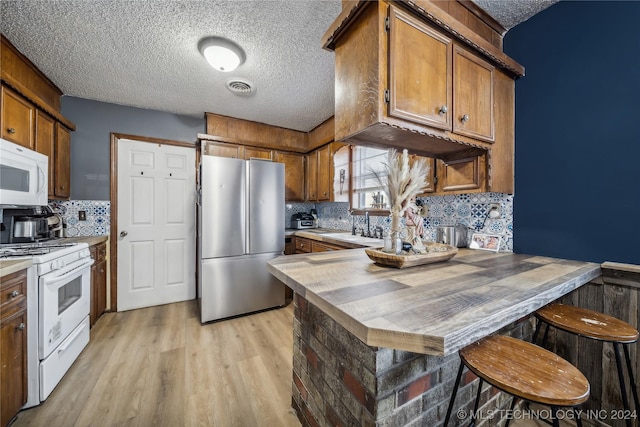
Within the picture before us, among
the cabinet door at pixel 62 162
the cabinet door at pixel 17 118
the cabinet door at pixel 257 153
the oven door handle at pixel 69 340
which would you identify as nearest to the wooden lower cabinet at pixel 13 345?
the oven door handle at pixel 69 340

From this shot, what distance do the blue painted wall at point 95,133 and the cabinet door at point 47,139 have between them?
1.32 ft

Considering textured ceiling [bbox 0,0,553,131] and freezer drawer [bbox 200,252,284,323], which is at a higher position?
textured ceiling [bbox 0,0,553,131]

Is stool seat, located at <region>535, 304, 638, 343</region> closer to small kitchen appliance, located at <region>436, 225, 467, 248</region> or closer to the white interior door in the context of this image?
small kitchen appliance, located at <region>436, 225, 467, 248</region>

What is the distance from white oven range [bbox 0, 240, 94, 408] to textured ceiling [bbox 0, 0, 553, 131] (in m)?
1.57

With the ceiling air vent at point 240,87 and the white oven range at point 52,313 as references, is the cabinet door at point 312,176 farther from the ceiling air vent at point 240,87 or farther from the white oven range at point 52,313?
the white oven range at point 52,313

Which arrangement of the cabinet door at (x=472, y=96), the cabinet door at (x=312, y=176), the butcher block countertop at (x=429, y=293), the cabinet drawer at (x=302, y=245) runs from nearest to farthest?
1. the butcher block countertop at (x=429, y=293)
2. the cabinet door at (x=472, y=96)
3. the cabinet drawer at (x=302, y=245)
4. the cabinet door at (x=312, y=176)

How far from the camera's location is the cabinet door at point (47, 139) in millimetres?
2178

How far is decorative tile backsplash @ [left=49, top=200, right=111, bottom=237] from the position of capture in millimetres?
2715

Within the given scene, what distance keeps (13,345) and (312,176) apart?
313cm

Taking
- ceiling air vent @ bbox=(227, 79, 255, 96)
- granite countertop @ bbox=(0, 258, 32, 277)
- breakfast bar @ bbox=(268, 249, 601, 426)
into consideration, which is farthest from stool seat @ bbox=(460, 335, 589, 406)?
ceiling air vent @ bbox=(227, 79, 255, 96)

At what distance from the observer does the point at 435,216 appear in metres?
2.13

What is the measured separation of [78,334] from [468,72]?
339 cm

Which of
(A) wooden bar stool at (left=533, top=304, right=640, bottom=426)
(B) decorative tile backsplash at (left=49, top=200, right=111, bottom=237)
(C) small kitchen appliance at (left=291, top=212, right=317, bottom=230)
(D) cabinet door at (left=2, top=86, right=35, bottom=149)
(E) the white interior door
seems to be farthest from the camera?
(C) small kitchen appliance at (left=291, top=212, right=317, bottom=230)

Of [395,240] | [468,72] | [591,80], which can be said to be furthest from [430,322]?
[591,80]
